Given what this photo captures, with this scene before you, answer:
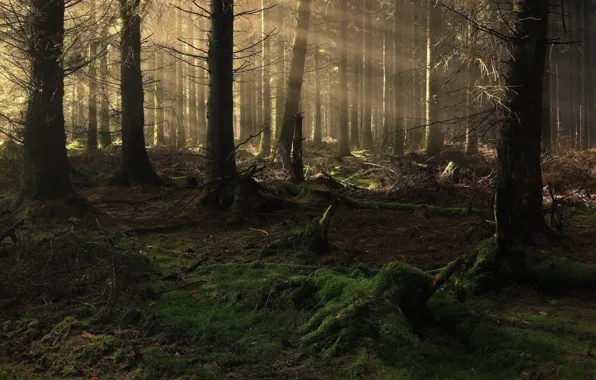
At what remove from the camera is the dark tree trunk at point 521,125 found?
230 inches

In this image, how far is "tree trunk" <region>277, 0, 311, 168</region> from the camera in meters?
16.4

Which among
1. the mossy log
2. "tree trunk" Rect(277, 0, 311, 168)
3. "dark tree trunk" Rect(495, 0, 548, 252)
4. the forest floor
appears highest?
"tree trunk" Rect(277, 0, 311, 168)

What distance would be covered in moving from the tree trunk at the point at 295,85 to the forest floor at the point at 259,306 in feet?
22.7

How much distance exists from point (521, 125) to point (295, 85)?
11.6 metres

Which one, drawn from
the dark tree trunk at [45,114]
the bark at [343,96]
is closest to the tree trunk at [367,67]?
the bark at [343,96]

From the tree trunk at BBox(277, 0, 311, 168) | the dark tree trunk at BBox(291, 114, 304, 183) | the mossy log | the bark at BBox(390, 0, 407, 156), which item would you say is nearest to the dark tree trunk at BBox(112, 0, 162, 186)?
the dark tree trunk at BBox(291, 114, 304, 183)

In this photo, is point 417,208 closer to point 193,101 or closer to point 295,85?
point 295,85

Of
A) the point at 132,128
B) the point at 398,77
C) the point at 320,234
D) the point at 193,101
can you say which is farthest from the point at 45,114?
the point at 193,101

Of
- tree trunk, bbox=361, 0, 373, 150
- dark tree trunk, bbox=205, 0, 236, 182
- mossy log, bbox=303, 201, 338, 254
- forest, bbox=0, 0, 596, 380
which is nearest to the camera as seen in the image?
forest, bbox=0, 0, 596, 380

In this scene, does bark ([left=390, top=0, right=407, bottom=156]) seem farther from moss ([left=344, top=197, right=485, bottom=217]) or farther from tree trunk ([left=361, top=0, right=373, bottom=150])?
moss ([left=344, top=197, right=485, bottom=217])

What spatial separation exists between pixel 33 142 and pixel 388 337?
8502mm

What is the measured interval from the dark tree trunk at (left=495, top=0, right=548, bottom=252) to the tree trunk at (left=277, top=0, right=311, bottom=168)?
10698 mm

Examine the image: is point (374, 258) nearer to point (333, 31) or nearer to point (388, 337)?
point (388, 337)

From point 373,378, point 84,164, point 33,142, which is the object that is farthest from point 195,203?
point 84,164
